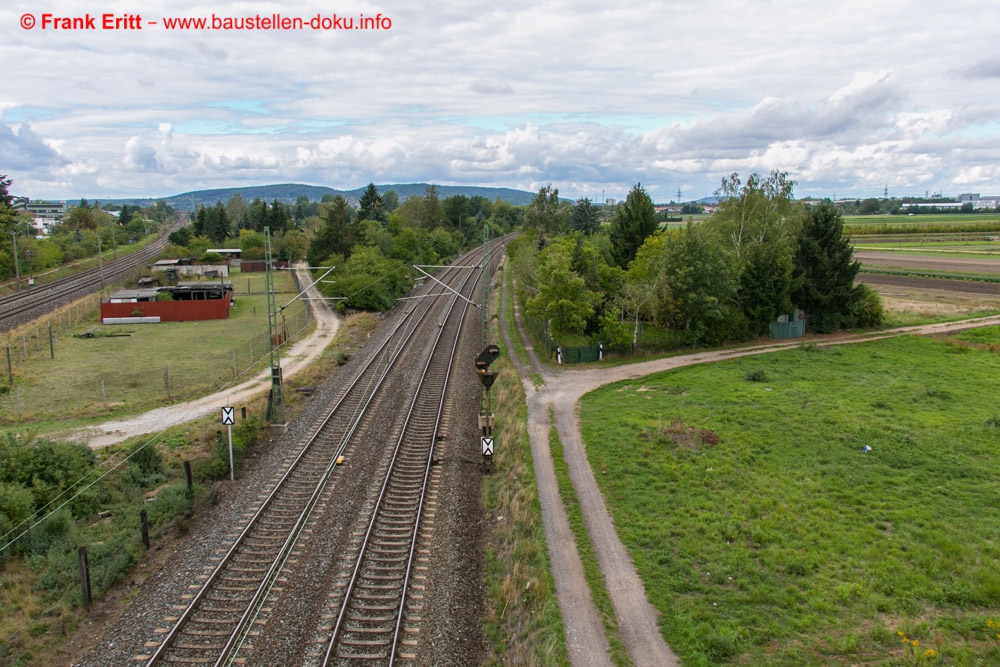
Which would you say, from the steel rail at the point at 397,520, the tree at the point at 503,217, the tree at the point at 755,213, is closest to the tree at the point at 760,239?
the tree at the point at 755,213

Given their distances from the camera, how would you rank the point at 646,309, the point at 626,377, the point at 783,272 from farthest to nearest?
1. the point at 783,272
2. the point at 646,309
3. the point at 626,377

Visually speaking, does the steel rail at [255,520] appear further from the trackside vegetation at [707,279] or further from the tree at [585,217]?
the tree at [585,217]

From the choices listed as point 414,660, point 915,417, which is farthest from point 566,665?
point 915,417

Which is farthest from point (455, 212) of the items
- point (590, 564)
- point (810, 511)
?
point (590, 564)

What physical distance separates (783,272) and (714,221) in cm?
814

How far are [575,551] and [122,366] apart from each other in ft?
107

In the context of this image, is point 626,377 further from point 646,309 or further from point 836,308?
point 836,308

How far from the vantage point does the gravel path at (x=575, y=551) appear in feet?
41.2

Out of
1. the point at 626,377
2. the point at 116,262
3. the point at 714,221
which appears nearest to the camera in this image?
the point at 626,377

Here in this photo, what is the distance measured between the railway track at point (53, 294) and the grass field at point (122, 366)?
425cm

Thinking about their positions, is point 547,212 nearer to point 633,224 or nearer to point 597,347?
point 633,224

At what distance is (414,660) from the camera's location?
1255cm

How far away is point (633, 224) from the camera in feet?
174

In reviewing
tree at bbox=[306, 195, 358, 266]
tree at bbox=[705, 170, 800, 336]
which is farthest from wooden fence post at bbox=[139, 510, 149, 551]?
tree at bbox=[306, 195, 358, 266]
